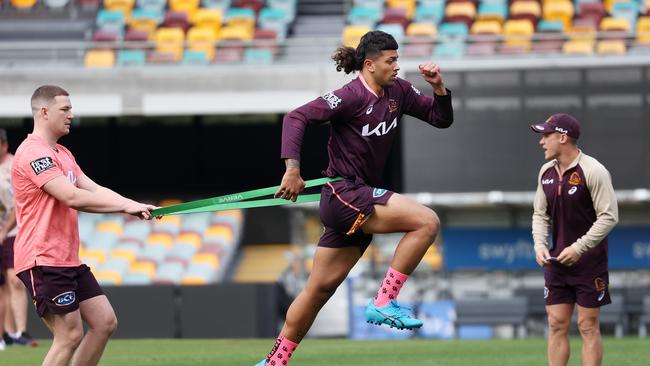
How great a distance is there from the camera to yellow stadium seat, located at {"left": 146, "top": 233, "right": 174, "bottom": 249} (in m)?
26.9

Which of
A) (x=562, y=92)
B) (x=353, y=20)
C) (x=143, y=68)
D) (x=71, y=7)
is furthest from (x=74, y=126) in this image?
(x=562, y=92)

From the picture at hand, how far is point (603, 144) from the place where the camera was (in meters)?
22.7

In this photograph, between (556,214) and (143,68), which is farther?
(143,68)

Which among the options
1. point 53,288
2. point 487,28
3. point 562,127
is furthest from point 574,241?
point 487,28

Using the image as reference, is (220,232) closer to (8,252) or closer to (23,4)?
(23,4)

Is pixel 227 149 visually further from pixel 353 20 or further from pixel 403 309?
pixel 403 309

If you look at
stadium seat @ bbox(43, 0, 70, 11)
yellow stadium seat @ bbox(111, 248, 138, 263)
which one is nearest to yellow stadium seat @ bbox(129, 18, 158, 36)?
stadium seat @ bbox(43, 0, 70, 11)

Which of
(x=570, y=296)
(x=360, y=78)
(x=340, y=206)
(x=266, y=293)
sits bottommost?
(x=266, y=293)

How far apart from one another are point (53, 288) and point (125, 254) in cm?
1763

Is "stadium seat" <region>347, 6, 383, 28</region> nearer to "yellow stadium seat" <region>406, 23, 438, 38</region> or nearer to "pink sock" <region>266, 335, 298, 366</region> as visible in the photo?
"yellow stadium seat" <region>406, 23, 438, 38</region>

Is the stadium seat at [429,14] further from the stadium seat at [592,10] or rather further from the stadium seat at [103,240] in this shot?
the stadium seat at [103,240]

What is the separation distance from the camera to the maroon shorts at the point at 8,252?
15.3m

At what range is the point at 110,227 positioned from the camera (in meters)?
27.5

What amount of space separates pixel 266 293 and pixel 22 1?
1053 centimetres
